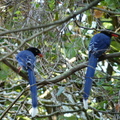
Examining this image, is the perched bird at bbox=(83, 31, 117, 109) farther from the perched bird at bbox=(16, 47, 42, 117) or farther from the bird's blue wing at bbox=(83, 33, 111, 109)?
the perched bird at bbox=(16, 47, 42, 117)

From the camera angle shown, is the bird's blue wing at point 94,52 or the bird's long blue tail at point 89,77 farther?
the bird's blue wing at point 94,52

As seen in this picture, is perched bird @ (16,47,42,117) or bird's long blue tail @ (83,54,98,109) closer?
bird's long blue tail @ (83,54,98,109)

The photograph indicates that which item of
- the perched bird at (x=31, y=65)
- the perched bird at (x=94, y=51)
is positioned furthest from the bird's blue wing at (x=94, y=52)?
the perched bird at (x=31, y=65)

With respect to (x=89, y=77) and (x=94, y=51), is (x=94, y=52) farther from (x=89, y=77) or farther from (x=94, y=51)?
(x=89, y=77)

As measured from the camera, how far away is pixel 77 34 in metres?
5.88

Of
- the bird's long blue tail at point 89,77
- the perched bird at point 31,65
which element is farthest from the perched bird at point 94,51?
the perched bird at point 31,65

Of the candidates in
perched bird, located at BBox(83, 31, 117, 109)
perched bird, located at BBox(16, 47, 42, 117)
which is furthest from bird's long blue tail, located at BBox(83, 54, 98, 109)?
perched bird, located at BBox(16, 47, 42, 117)

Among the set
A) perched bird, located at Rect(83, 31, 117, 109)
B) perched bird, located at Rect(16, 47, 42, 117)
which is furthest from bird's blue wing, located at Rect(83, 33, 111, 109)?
perched bird, located at Rect(16, 47, 42, 117)

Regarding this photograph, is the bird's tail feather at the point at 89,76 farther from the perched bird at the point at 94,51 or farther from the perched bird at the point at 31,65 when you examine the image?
the perched bird at the point at 31,65

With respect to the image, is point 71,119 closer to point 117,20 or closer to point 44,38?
point 44,38

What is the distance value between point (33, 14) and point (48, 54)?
2.66ft

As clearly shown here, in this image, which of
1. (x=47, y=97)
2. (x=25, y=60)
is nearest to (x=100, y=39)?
(x=25, y=60)

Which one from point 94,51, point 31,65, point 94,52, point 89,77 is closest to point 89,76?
point 89,77

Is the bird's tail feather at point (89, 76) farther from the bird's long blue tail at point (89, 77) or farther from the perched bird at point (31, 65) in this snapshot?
the perched bird at point (31, 65)
